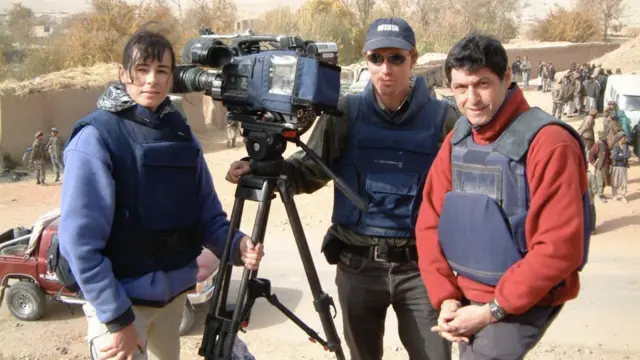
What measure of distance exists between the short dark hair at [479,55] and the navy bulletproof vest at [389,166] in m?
0.66

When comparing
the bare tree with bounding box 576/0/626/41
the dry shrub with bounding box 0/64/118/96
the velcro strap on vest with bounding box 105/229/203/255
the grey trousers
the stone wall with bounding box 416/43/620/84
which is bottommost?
the dry shrub with bounding box 0/64/118/96

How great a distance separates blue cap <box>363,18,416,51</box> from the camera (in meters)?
2.69

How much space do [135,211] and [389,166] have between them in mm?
1096

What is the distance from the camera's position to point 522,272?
202 cm

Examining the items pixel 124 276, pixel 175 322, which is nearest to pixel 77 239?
pixel 124 276

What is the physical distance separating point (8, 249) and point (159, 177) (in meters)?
5.22

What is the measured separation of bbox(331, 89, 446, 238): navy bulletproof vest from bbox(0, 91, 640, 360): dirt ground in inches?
91.3

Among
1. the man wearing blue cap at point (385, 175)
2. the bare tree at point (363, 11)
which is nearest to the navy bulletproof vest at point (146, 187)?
the man wearing blue cap at point (385, 175)

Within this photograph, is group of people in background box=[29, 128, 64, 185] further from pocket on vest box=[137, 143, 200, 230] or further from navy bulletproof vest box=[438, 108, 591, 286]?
navy bulletproof vest box=[438, 108, 591, 286]

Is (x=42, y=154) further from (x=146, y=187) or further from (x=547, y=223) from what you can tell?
(x=547, y=223)

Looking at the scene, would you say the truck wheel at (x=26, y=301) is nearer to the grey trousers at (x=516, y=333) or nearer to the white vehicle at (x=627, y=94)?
the grey trousers at (x=516, y=333)

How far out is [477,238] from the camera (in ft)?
7.04

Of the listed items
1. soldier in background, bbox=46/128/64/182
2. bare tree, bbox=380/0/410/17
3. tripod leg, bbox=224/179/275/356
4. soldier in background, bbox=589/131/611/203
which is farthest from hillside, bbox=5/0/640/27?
tripod leg, bbox=224/179/275/356

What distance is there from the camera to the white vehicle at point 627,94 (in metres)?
14.9
